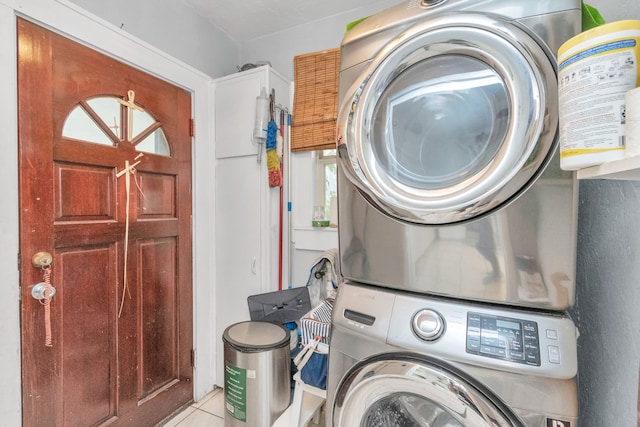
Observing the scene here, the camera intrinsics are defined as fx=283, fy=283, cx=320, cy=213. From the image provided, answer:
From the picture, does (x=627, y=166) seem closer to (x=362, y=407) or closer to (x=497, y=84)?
(x=497, y=84)

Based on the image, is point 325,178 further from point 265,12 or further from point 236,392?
point 236,392

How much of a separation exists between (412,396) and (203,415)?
165 cm

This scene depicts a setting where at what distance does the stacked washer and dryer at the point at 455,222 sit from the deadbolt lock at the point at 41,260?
4.22 feet

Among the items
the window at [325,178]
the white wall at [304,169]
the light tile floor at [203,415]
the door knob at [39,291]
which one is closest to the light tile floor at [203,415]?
the light tile floor at [203,415]

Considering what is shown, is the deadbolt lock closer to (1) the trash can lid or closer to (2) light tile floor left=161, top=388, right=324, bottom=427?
(1) the trash can lid

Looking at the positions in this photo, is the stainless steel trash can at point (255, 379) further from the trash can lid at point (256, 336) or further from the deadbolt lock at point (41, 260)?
the deadbolt lock at point (41, 260)

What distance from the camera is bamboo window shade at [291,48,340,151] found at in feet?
6.17

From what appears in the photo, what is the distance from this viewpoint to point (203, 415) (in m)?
1.79

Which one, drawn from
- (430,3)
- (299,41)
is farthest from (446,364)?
(299,41)

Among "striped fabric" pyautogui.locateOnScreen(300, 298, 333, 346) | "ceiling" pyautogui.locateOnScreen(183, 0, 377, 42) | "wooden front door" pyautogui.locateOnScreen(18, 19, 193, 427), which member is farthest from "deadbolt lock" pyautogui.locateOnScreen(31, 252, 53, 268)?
"ceiling" pyautogui.locateOnScreen(183, 0, 377, 42)

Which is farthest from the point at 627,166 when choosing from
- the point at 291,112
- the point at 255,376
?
the point at 291,112

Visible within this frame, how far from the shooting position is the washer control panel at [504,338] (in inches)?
23.4

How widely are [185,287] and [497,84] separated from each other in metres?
1.95

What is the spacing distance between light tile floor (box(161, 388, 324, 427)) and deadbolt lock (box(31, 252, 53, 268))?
1187 millimetres
